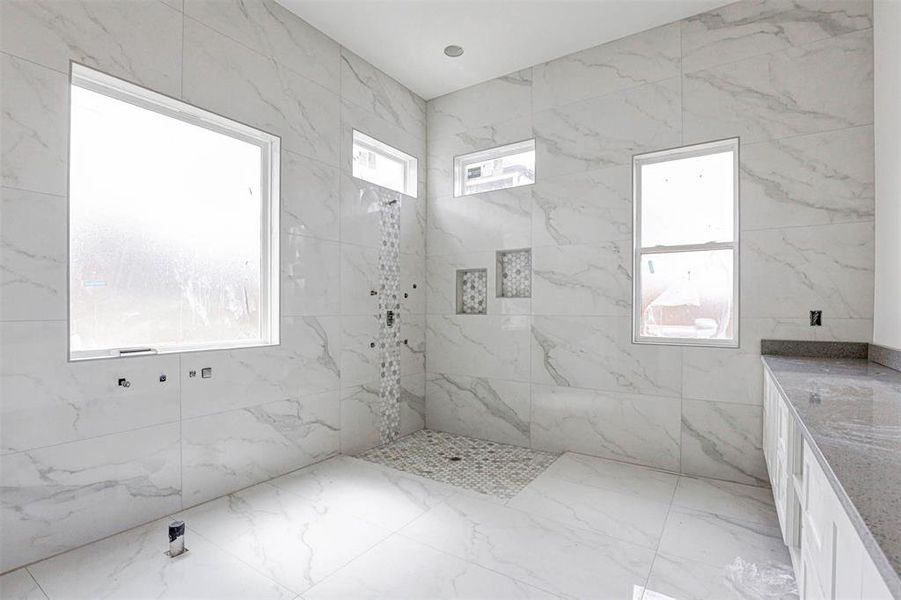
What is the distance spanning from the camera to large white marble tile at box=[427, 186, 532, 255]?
3.73m

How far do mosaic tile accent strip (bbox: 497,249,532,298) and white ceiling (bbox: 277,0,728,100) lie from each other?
5.14 feet

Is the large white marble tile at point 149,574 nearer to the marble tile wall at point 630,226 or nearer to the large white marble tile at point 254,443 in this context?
the large white marble tile at point 254,443

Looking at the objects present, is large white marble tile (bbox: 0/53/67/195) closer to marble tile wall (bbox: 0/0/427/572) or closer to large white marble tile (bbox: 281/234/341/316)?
marble tile wall (bbox: 0/0/427/572)

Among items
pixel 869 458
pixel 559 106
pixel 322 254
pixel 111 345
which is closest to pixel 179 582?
pixel 111 345

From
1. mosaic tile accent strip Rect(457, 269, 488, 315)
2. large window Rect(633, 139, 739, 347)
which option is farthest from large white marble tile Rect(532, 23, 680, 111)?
mosaic tile accent strip Rect(457, 269, 488, 315)

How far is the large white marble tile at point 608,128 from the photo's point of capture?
10.3ft

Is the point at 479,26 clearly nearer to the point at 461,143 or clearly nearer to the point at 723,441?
the point at 461,143

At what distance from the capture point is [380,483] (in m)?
2.89

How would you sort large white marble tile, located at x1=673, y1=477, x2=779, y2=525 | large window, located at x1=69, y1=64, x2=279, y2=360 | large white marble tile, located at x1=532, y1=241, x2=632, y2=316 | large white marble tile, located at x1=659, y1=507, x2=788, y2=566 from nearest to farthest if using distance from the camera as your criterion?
1. large white marble tile, located at x1=659, y1=507, x2=788, y2=566
2. large window, located at x1=69, y1=64, x2=279, y2=360
3. large white marble tile, located at x1=673, y1=477, x2=779, y2=525
4. large white marble tile, located at x1=532, y1=241, x2=632, y2=316

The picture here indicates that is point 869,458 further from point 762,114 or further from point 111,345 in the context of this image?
point 111,345

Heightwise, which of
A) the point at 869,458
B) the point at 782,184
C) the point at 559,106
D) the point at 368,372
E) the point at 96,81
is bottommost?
the point at 368,372

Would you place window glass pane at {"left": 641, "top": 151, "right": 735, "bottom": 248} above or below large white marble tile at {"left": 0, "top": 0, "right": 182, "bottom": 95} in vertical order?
below

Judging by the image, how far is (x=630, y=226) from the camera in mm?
3236

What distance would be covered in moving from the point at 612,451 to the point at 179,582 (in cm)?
277
